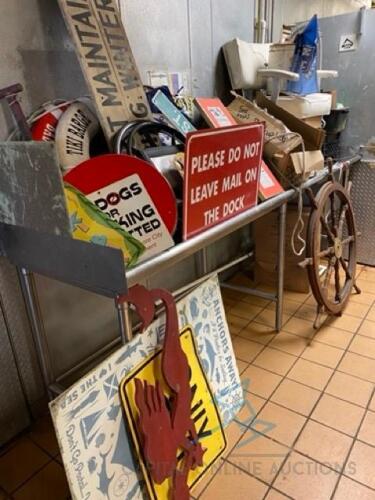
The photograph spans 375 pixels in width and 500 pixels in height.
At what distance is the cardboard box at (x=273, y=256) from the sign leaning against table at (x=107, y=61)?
1.24 metres

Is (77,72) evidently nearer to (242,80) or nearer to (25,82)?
(25,82)

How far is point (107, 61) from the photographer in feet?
4.44

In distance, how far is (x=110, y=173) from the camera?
0.95 m

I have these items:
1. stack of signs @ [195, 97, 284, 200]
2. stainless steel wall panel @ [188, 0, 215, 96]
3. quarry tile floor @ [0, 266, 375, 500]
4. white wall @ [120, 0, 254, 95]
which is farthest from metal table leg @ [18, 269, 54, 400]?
stainless steel wall panel @ [188, 0, 215, 96]

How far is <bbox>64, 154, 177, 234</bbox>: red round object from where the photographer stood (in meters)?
0.92

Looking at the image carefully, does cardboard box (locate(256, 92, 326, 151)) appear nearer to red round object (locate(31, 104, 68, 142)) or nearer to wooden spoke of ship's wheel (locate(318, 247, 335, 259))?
wooden spoke of ship's wheel (locate(318, 247, 335, 259))

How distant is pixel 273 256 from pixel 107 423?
5.60ft

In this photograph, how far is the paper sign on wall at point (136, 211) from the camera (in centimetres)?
96

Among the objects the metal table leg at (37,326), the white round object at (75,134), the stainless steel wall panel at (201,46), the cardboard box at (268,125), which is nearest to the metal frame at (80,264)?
Result: the metal table leg at (37,326)

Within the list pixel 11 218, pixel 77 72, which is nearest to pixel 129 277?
pixel 11 218

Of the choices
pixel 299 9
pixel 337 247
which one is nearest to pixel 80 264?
pixel 337 247

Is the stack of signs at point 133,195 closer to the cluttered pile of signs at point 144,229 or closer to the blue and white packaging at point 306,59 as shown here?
the cluttered pile of signs at point 144,229

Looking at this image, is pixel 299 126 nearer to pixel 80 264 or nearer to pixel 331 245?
pixel 331 245

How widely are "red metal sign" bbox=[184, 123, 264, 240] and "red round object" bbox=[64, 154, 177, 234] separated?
0.09 metres
